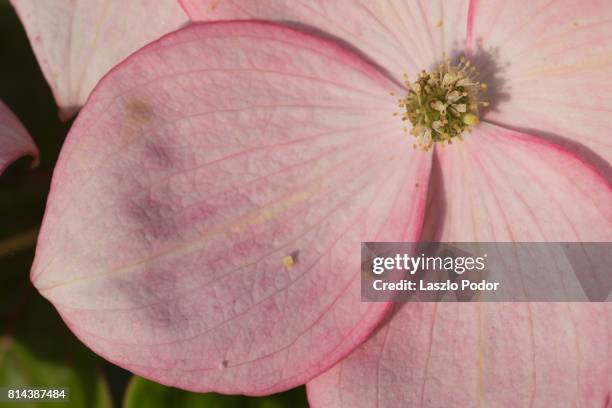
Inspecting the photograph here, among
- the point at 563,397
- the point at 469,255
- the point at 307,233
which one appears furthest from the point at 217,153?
the point at 563,397

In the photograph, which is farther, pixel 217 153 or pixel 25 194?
pixel 25 194

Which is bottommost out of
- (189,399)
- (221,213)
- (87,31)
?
(189,399)

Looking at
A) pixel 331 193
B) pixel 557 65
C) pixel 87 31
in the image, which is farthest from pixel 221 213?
pixel 557 65

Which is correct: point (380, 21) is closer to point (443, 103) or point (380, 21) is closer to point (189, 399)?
point (443, 103)

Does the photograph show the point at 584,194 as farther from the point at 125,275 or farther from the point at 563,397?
the point at 125,275

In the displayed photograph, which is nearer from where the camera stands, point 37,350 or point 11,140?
point 11,140

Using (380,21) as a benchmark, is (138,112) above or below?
below
